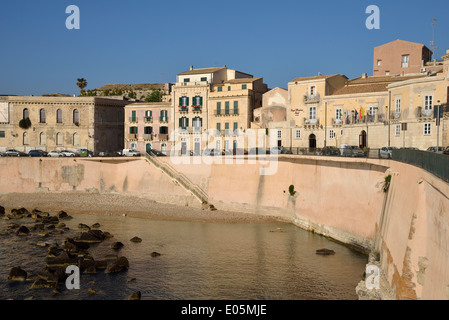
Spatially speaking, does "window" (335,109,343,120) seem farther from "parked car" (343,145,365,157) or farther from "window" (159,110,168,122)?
"window" (159,110,168,122)

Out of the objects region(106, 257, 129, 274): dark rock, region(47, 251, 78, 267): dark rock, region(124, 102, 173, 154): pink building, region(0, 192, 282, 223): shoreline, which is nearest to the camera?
region(106, 257, 129, 274): dark rock

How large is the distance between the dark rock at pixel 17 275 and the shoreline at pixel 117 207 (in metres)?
16.7

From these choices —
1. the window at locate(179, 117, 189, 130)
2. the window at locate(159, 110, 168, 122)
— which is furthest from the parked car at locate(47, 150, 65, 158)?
the window at locate(179, 117, 189, 130)

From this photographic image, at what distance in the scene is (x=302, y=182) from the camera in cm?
3706

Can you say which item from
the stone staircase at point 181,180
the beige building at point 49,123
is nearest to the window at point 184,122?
the stone staircase at point 181,180

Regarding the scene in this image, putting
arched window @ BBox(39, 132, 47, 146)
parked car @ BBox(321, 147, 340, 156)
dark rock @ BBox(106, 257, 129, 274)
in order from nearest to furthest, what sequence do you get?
dark rock @ BBox(106, 257, 129, 274), parked car @ BBox(321, 147, 340, 156), arched window @ BBox(39, 132, 47, 146)

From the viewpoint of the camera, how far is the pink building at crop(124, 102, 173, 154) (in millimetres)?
59469

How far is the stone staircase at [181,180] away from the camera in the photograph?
142ft

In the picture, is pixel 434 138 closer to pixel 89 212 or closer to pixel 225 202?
pixel 225 202

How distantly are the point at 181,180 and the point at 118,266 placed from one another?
764 inches

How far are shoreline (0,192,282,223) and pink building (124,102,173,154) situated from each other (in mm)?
12578

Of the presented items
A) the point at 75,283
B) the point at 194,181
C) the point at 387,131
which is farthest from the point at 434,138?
the point at 75,283

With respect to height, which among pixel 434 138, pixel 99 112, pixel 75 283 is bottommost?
pixel 75 283

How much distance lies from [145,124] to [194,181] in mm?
19145
